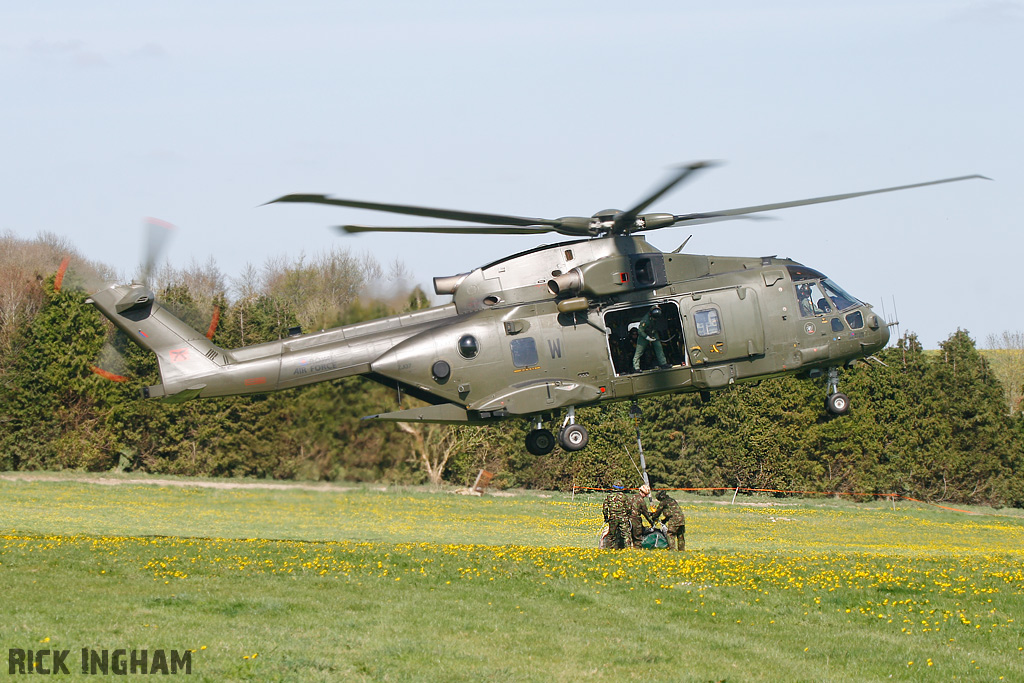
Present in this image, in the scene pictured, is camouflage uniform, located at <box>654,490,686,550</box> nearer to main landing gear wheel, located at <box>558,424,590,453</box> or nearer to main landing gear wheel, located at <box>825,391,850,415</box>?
main landing gear wheel, located at <box>825,391,850,415</box>

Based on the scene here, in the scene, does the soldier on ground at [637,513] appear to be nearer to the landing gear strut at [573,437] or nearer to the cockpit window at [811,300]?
the landing gear strut at [573,437]

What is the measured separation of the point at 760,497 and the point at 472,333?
32.8 meters

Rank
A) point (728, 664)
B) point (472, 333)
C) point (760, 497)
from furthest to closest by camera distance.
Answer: point (760, 497)
point (472, 333)
point (728, 664)

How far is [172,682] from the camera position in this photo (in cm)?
1401

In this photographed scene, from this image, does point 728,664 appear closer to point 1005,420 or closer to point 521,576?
point 521,576

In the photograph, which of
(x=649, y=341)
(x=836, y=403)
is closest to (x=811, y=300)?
(x=836, y=403)

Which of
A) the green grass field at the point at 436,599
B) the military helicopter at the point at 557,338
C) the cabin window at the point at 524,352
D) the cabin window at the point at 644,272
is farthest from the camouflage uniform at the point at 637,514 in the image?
the cabin window at the point at 644,272

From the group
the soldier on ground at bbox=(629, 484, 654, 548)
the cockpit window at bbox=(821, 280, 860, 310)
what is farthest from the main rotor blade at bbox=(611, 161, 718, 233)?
the soldier on ground at bbox=(629, 484, 654, 548)

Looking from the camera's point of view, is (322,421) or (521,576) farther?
(521,576)

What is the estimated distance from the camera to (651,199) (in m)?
16.8

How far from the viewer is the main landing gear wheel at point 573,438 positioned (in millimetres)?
19453

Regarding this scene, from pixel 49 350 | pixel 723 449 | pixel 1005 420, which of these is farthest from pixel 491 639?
pixel 1005 420

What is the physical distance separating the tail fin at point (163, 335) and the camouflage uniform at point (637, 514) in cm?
1123

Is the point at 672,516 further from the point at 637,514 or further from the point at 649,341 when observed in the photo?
the point at 649,341
